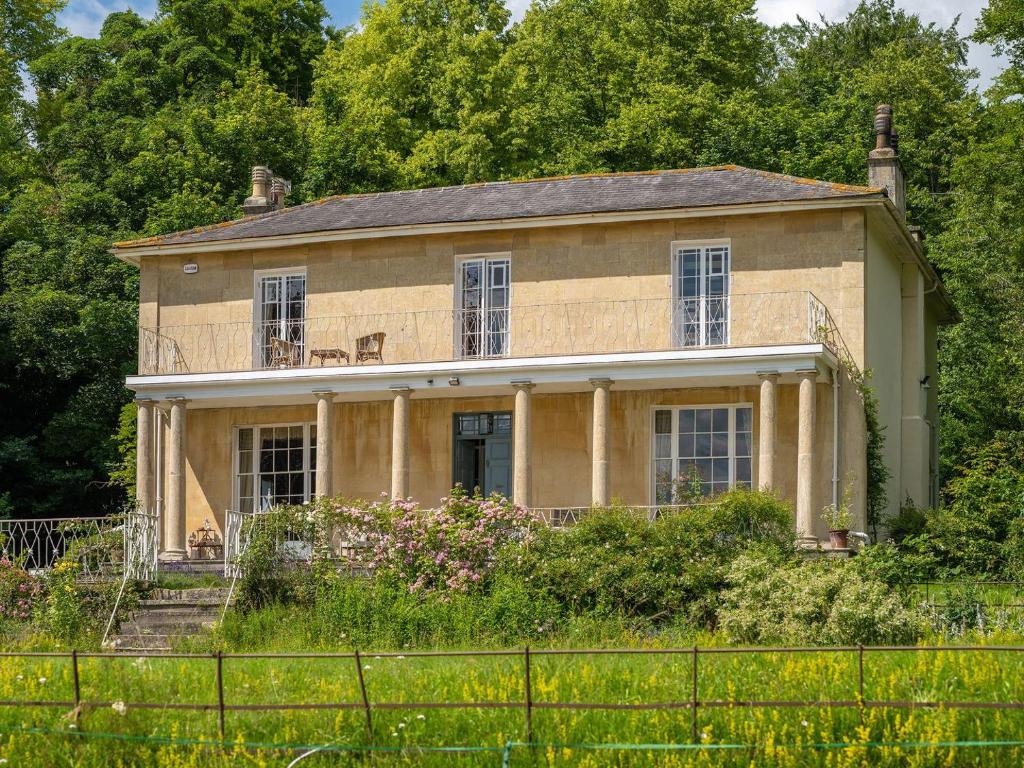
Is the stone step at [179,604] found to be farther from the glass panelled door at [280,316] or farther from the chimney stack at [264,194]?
the chimney stack at [264,194]

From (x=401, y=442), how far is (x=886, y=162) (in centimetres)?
1039

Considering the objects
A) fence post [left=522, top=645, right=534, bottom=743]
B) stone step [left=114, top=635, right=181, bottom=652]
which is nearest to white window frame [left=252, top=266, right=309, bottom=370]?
stone step [left=114, top=635, right=181, bottom=652]

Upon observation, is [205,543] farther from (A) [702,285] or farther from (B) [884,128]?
(B) [884,128]

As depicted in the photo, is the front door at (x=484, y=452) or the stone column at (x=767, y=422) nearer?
the stone column at (x=767, y=422)

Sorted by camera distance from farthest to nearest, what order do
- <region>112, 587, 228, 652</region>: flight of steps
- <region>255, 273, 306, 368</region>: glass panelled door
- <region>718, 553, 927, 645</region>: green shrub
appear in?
<region>255, 273, 306, 368</region>: glass panelled door
<region>112, 587, 228, 652</region>: flight of steps
<region>718, 553, 927, 645</region>: green shrub

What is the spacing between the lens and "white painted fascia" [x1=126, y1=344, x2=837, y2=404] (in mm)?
25766

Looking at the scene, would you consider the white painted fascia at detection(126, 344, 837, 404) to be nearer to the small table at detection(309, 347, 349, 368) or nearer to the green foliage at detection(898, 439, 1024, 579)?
the small table at detection(309, 347, 349, 368)

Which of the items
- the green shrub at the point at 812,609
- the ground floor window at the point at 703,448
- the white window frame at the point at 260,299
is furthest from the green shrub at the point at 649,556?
the white window frame at the point at 260,299

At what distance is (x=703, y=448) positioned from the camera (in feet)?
91.1

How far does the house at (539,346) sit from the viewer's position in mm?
26891

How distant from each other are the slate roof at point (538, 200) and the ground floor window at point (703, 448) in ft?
11.3

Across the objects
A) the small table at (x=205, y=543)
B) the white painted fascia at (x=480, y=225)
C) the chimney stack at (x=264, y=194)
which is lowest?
the small table at (x=205, y=543)

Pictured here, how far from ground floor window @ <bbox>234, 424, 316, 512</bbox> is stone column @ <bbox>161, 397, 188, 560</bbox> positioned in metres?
1.69

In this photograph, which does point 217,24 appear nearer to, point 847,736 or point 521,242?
point 521,242
